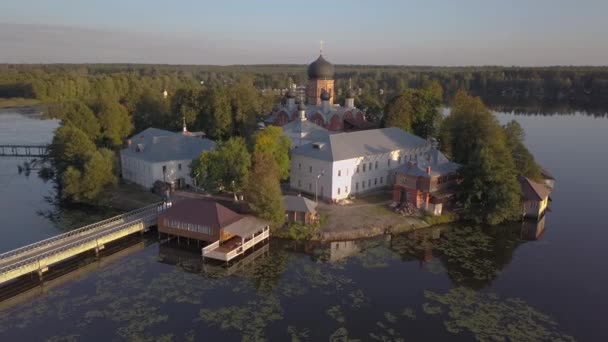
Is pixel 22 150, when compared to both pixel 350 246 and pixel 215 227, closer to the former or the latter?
pixel 215 227

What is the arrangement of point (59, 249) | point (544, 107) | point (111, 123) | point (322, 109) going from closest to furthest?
point (59, 249) → point (111, 123) → point (322, 109) → point (544, 107)

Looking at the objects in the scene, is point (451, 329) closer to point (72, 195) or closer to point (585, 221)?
point (585, 221)

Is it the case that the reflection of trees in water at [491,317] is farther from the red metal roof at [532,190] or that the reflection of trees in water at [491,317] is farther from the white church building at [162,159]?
the white church building at [162,159]

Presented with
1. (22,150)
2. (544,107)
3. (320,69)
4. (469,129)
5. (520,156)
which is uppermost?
(320,69)

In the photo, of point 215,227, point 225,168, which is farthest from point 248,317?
point 225,168

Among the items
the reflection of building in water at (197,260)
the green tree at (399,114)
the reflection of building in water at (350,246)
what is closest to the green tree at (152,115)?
the green tree at (399,114)

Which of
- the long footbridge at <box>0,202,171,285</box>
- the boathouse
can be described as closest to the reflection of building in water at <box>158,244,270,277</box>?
the boathouse
